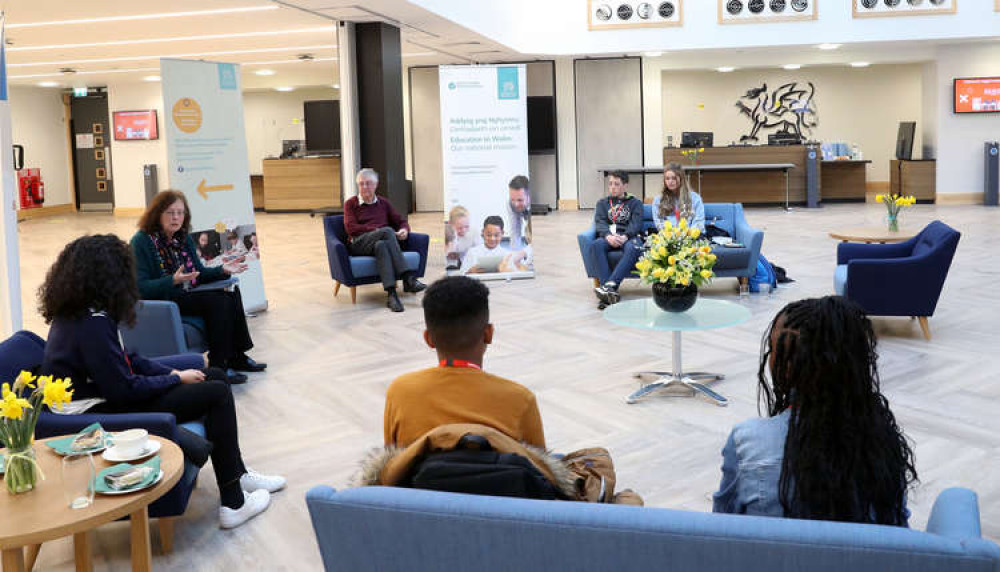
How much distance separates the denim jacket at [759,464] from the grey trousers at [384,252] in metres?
6.65

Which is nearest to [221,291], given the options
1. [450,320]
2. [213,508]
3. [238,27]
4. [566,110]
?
[213,508]

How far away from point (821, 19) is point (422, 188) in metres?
8.27

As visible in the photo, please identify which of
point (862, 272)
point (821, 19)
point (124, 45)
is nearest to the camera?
point (862, 272)

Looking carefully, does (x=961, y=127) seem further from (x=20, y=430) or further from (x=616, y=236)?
(x=20, y=430)

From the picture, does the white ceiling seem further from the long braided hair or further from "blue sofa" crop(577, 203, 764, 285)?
the long braided hair

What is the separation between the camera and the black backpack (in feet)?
7.02

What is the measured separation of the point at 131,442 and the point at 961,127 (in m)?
17.8

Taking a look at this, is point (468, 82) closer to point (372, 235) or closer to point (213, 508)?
point (372, 235)

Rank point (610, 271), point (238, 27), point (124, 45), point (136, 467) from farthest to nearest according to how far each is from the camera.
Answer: point (124, 45) < point (238, 27) < point (610, 271) < point (136, 467)

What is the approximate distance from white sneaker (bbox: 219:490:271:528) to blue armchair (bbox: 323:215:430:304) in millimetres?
4846

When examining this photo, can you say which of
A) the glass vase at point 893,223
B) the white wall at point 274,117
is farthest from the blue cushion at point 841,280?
the white wall at point 274,117

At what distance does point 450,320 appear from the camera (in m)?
2.74

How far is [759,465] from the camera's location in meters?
2.26

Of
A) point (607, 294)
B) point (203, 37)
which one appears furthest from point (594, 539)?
point (203, 37)
